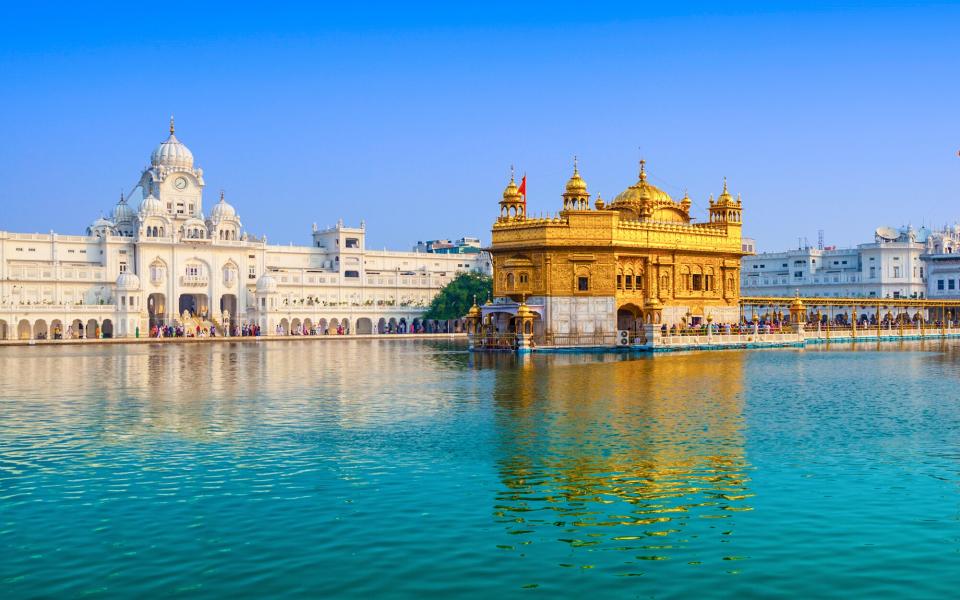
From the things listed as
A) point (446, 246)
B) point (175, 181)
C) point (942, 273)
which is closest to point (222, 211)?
point (175, 181)

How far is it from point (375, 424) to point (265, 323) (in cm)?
7655

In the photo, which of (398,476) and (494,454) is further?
(494,454)

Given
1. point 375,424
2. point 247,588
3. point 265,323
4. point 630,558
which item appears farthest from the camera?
point 265,323

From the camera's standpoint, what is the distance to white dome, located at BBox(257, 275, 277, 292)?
3930 inches

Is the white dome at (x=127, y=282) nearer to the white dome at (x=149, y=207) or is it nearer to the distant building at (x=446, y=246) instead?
the white dome at (x=149, y=207)

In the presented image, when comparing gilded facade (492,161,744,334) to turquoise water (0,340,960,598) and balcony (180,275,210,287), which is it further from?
balcony (180,275,210,287)

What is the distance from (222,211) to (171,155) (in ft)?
24.0

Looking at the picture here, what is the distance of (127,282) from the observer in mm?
92438

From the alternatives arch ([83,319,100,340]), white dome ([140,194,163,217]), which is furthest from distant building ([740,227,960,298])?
arch ([83,319,100,340])

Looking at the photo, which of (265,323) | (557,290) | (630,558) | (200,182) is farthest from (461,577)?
(200,182)

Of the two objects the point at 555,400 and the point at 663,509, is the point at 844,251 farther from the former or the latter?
the point at 663,509

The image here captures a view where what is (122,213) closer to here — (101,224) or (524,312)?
(101,224)

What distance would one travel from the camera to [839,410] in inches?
1062

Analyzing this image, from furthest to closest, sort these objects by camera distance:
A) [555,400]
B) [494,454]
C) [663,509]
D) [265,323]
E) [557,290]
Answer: [265,323], [557,290], [555,400], [494,454], [663,509]
